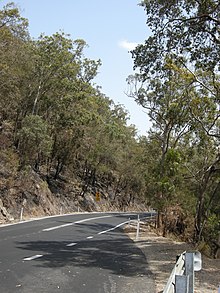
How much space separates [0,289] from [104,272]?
3458 millimetres

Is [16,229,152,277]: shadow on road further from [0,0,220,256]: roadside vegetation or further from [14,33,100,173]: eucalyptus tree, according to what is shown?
[14,33,100,173]: eucalyptus tree

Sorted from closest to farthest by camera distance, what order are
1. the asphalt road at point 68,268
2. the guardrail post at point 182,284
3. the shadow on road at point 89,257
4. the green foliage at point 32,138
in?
the guardrail post at point 182,284 < the asphalt road at point 68,268 < the shadow on road at point 89,257 < the green foliage at point 32,138

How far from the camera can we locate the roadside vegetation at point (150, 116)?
14684mm

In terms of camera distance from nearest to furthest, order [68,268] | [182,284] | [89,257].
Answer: [182,284] < [68,268] < [89,257]

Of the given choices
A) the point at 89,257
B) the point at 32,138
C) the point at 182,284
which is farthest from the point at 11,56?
the point at 182,284

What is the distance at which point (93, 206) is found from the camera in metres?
55.7

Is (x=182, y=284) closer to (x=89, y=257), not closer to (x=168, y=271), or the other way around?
(x=168, y=271)

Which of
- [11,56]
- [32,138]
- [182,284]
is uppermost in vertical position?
[11,56]

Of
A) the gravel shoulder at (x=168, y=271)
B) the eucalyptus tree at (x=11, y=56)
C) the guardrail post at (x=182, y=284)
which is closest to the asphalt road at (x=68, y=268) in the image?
the gravel shoulder at (x=168, y=271)

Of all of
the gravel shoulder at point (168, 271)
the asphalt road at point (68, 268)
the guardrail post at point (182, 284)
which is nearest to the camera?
the guardrail post at point (182, 284)

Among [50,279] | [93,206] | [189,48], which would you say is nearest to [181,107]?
[189,48]

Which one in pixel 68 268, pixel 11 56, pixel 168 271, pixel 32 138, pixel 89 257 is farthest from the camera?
pixel 32 138

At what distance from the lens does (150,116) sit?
103 ft

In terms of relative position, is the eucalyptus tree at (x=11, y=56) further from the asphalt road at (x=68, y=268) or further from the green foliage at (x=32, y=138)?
the asphalt road at (x=68, y=268)
